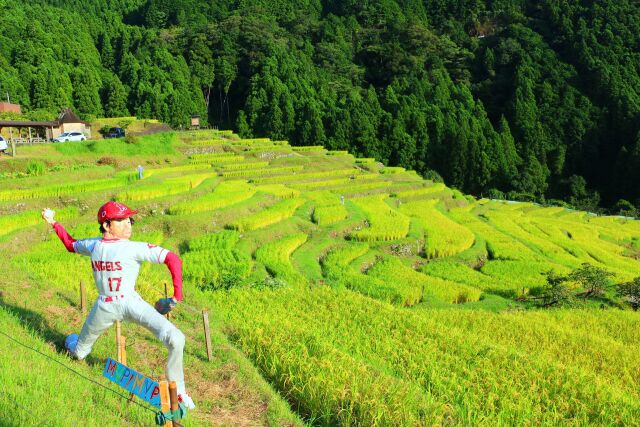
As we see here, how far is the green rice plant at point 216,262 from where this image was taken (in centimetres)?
1353

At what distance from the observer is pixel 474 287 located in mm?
17578

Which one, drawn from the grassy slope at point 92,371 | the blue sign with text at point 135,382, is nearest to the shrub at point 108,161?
the grassy slope at point 92,371

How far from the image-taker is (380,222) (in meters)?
24.5

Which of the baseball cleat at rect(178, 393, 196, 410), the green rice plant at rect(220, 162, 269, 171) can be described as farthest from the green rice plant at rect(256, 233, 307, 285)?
the green rice plant at rect(220, 162, 269, 171)

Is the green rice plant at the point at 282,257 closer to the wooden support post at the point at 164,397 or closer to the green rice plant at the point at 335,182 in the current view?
the green rice plant at the point at 335,182

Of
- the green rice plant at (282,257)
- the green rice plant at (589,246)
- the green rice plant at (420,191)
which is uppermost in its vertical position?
the green rice plant at (282,257)

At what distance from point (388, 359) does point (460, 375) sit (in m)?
1.14

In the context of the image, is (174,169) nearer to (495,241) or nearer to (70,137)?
(70,137)

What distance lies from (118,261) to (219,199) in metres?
17.1

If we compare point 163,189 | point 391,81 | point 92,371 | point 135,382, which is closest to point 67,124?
point 163,189

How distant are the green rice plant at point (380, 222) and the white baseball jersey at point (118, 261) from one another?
17999 mm

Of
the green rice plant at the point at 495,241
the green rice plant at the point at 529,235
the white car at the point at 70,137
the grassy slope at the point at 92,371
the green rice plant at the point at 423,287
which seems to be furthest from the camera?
the white car at the point at 70,137

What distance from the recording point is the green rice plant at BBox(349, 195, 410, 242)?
22281 mm

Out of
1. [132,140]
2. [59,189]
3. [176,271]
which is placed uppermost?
[176,271]
